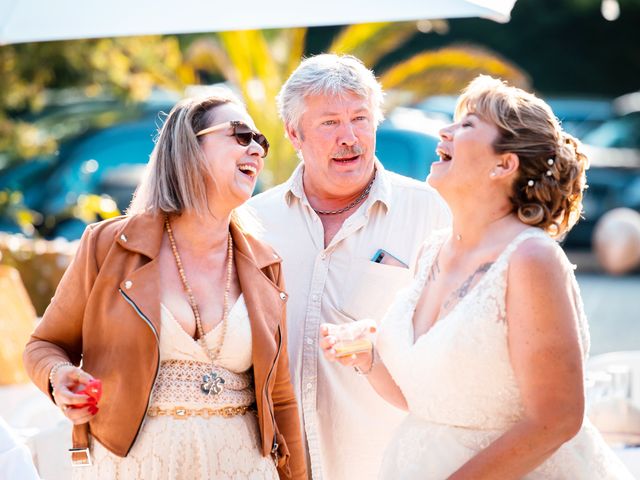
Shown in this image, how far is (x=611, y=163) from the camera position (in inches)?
551

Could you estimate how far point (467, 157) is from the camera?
8.94 ft

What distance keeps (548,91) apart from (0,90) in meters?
12.5

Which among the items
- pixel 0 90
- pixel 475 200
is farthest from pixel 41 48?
pixel 475 200

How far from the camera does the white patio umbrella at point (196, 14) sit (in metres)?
3.91

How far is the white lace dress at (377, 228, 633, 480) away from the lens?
2.55m

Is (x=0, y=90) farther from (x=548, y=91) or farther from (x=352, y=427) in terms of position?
(x=548, y=91)

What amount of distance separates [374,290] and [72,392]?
131cm

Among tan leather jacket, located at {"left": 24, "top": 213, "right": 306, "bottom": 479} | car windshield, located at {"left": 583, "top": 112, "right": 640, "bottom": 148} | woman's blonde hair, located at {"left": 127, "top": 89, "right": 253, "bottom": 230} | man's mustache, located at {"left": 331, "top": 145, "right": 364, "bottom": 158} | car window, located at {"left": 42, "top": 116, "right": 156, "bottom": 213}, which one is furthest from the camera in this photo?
car windshield, located at {"left": 583, "top": 112, "right": 640, "bottom": 148}

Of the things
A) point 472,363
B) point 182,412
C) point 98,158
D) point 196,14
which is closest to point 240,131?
point 182,412

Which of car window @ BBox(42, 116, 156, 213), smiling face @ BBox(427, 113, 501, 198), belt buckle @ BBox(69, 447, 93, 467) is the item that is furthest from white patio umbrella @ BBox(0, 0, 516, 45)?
car window @ BBox(42, 116, 156, 213)

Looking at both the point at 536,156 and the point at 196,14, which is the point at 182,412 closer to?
the point at 536,156

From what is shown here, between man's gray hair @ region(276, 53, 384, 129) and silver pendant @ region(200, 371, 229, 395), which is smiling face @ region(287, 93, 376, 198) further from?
silver pendant @ region(200, 371, 229, 395)

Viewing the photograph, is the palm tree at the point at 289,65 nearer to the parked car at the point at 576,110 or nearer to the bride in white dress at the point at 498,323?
the parked car at the point at 576,110

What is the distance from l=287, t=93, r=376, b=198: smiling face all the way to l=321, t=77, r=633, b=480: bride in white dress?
106 cm
